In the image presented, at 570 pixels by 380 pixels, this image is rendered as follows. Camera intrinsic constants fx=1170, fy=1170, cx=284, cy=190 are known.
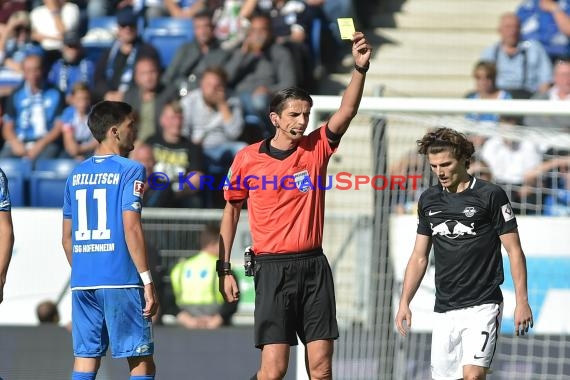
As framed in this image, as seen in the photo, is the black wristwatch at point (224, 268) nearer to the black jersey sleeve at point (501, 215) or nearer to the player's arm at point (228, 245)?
the player's arm at point (228, 245)

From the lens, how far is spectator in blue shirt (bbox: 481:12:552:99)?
12742 millimetres

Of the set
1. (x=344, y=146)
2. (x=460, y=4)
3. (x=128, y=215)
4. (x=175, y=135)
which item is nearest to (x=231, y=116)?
(x=175, y=135)

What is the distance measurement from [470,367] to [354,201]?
13.0ft

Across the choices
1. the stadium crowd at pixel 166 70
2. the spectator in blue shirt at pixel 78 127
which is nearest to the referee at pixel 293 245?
the stadium crowd at pixel 166 70

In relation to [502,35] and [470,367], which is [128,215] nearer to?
[470,367]

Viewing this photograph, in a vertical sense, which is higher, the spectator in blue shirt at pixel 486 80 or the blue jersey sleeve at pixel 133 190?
the spectator in blue shirt at pixel 486 80

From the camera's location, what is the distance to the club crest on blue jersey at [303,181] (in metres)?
6.65

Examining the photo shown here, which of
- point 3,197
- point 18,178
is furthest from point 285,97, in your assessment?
point 18,178

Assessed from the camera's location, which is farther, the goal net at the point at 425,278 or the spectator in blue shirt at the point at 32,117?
the spectator in blue shirt at the point at 32,117

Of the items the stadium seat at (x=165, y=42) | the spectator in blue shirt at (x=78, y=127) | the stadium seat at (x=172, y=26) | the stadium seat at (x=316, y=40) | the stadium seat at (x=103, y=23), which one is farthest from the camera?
the stadium seat at (x=103, y=23)

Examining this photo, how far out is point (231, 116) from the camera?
12516 millimetres

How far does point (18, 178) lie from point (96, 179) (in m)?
6.53

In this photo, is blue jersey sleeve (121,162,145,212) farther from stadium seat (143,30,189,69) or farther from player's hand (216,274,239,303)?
stadium seat (143,30,189,69)

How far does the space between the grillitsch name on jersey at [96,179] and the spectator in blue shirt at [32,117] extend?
6763 mm
